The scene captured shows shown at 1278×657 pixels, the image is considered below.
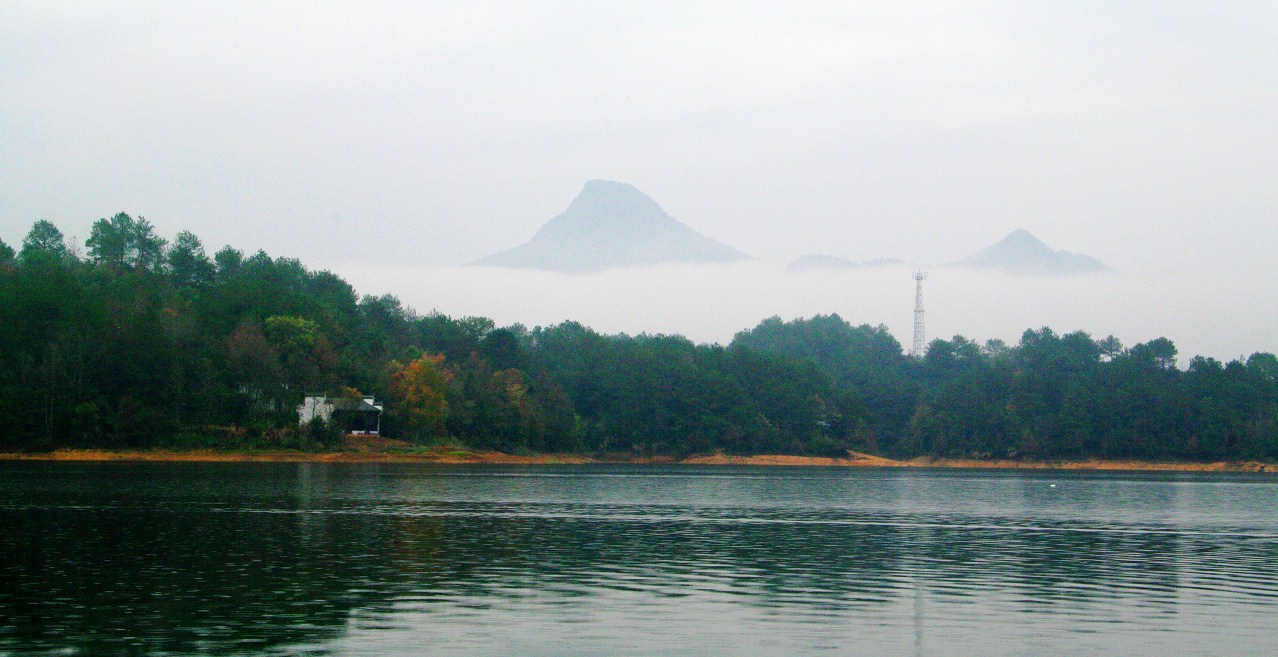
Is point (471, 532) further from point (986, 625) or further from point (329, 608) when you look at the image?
point (986, 625)

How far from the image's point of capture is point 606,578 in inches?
1300

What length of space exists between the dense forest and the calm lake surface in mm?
57223

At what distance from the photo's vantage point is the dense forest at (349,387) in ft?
397

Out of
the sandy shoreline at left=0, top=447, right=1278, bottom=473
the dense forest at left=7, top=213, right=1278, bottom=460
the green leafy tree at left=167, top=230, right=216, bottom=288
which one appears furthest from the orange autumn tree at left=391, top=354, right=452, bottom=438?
the green leafy tree at left=167, top=230, right=216, bottom=288

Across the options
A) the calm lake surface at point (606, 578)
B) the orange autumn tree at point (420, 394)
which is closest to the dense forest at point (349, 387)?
the orange autumn tree at point (420, 394)

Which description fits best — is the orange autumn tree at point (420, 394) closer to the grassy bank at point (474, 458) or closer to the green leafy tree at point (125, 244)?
the grassy bank at point (474, 458)

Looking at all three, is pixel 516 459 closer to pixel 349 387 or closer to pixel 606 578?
pixel 349 387

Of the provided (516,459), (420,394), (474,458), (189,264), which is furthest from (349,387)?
(189,264)

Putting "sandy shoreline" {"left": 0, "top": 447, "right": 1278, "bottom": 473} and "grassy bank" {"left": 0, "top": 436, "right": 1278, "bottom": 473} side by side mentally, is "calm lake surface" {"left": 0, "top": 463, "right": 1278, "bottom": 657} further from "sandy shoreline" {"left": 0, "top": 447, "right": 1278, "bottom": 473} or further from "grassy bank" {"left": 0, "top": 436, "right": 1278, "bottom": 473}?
"grassy bank" {"left": 0, "top": 436, "right": 1278, "bottom": 473}

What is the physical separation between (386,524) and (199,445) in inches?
3315

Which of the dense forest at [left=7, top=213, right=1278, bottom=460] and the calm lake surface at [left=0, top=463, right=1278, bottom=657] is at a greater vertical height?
the dense forest at [left=7, top=213, right=1278, bottom=460]

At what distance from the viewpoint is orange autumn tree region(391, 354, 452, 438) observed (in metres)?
144

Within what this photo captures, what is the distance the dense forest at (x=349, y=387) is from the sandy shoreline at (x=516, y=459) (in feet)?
4.74

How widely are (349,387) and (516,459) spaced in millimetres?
27004
